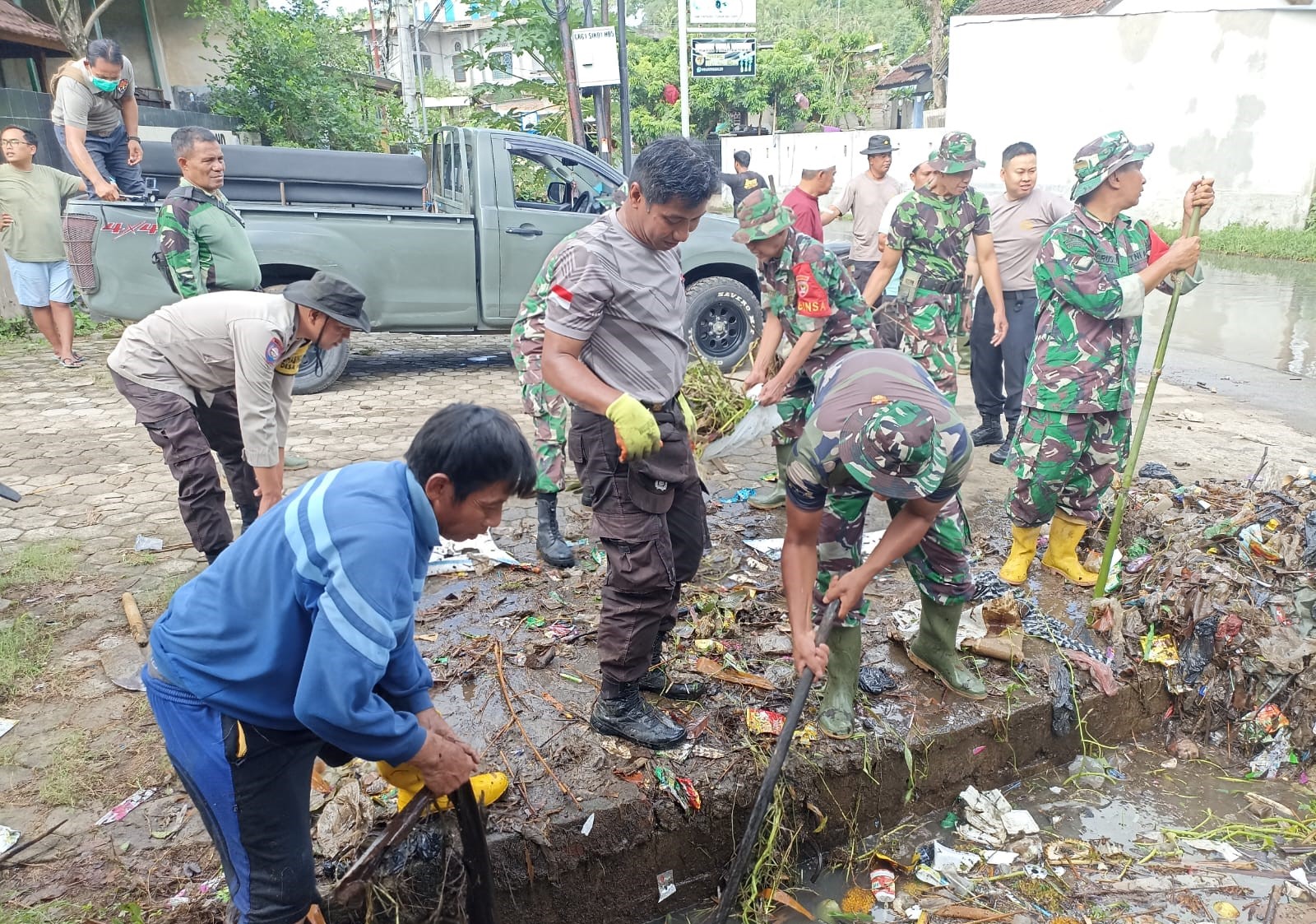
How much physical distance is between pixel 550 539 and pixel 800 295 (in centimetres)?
168

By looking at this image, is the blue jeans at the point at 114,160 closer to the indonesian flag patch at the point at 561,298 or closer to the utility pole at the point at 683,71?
the indonesian flag patch at the point at 561,298

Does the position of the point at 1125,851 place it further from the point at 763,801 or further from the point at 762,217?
the point at 762,217

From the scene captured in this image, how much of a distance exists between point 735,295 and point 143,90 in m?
10.8

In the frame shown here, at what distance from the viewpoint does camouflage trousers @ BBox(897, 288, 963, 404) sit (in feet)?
16.7

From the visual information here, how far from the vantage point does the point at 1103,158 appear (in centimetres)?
353

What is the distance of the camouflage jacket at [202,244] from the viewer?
436cm

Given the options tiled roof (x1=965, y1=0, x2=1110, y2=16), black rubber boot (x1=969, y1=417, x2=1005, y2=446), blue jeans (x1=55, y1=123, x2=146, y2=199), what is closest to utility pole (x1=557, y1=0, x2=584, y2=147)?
blue jeans (x1=55, y1=123, x2=146, y2=199)

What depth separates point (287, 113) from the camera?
12766 mm

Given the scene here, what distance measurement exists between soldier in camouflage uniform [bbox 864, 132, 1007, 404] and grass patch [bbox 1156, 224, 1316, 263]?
11636mm

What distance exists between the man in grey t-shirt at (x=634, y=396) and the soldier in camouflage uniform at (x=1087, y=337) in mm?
1844

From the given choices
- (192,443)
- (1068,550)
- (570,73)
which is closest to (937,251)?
(1068,550)

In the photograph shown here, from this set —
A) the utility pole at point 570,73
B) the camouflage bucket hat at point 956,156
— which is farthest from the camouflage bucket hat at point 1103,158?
the utility pole at point 570,73

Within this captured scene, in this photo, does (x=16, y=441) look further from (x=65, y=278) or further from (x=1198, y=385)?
(x=1198, y=385)

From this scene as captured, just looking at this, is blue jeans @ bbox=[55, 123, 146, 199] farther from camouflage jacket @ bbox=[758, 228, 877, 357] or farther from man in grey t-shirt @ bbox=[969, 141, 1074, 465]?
man in grey t-shirt @ bbox=[969, 141, 1074, 465]
